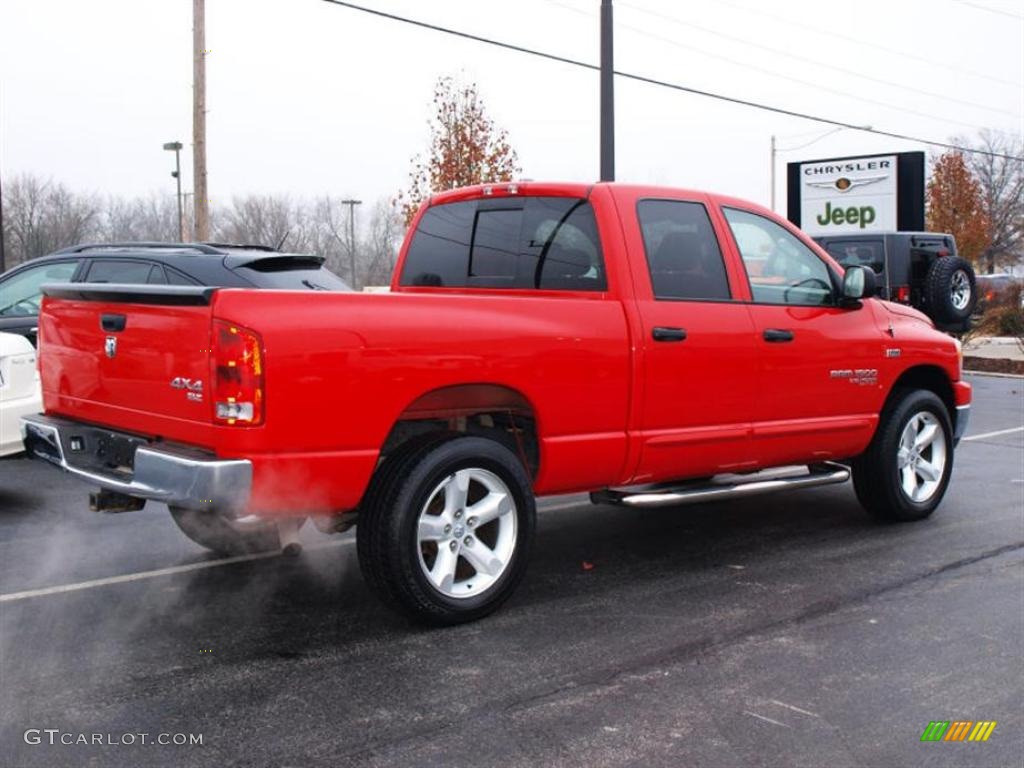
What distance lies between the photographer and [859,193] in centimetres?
2364

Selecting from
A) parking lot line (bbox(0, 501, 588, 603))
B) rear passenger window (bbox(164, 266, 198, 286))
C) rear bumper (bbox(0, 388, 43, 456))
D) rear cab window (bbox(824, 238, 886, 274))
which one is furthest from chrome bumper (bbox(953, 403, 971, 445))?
rear cab window (bbox(824, 238, 886, 274))

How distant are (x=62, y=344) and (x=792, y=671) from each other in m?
3.55

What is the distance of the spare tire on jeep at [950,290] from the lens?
1409cm

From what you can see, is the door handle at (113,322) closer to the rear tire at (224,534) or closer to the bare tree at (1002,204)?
the rear tire at (224,534)

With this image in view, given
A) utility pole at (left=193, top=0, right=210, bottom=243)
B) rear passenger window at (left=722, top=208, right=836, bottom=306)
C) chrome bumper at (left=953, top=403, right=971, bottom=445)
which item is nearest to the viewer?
rear passenger window at (left=722, top=208, right=836, bottom=306)

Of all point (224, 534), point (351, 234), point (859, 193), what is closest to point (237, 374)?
point (224, 534)

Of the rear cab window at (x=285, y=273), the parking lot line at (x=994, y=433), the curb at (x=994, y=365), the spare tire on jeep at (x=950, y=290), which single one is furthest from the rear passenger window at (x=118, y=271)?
the curb at (x=994, y=365)

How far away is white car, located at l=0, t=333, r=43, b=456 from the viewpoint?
705cm

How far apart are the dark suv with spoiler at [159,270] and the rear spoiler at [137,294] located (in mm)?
3415

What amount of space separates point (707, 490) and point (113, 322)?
3.05 metres

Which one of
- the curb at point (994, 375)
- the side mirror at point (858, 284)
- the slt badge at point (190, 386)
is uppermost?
the side mirror at point (858, 284)

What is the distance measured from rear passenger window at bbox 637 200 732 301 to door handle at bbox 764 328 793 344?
30 centimetres

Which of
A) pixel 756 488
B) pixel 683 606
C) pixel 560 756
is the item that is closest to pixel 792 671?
pixel 683 606

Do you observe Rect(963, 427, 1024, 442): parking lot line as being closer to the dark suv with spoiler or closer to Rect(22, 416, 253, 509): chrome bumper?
the dark suv with spoiler
